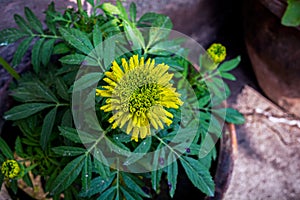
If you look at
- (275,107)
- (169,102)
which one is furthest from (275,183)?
(169,102)

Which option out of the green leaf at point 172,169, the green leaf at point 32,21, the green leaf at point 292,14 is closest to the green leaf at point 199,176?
the green leaf at point 172,169

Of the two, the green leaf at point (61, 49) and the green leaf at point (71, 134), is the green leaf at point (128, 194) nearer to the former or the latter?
the green leaf at point (71, 134)

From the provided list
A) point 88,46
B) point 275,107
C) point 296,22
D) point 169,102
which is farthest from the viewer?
point 275,107

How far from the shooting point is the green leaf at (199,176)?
863 millimetres

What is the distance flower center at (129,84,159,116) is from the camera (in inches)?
27.2

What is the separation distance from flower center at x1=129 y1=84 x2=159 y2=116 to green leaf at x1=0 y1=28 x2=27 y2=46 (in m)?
0.46

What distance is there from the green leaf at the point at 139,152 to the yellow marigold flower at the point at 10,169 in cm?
24

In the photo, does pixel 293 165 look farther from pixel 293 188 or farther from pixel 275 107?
pixel 275 107

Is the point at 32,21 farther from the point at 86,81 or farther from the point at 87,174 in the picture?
the point at 87,174

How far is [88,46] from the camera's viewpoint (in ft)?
2.74

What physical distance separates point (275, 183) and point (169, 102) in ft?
3.02

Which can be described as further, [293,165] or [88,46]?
[293,165]

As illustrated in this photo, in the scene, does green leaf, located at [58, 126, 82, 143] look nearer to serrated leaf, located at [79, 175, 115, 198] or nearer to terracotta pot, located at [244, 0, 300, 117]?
serrated leaf, located at [79, 175, 115, 198]

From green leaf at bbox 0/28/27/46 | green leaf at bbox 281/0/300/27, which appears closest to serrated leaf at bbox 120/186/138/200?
green leaf at bbox 0/28/27/46
